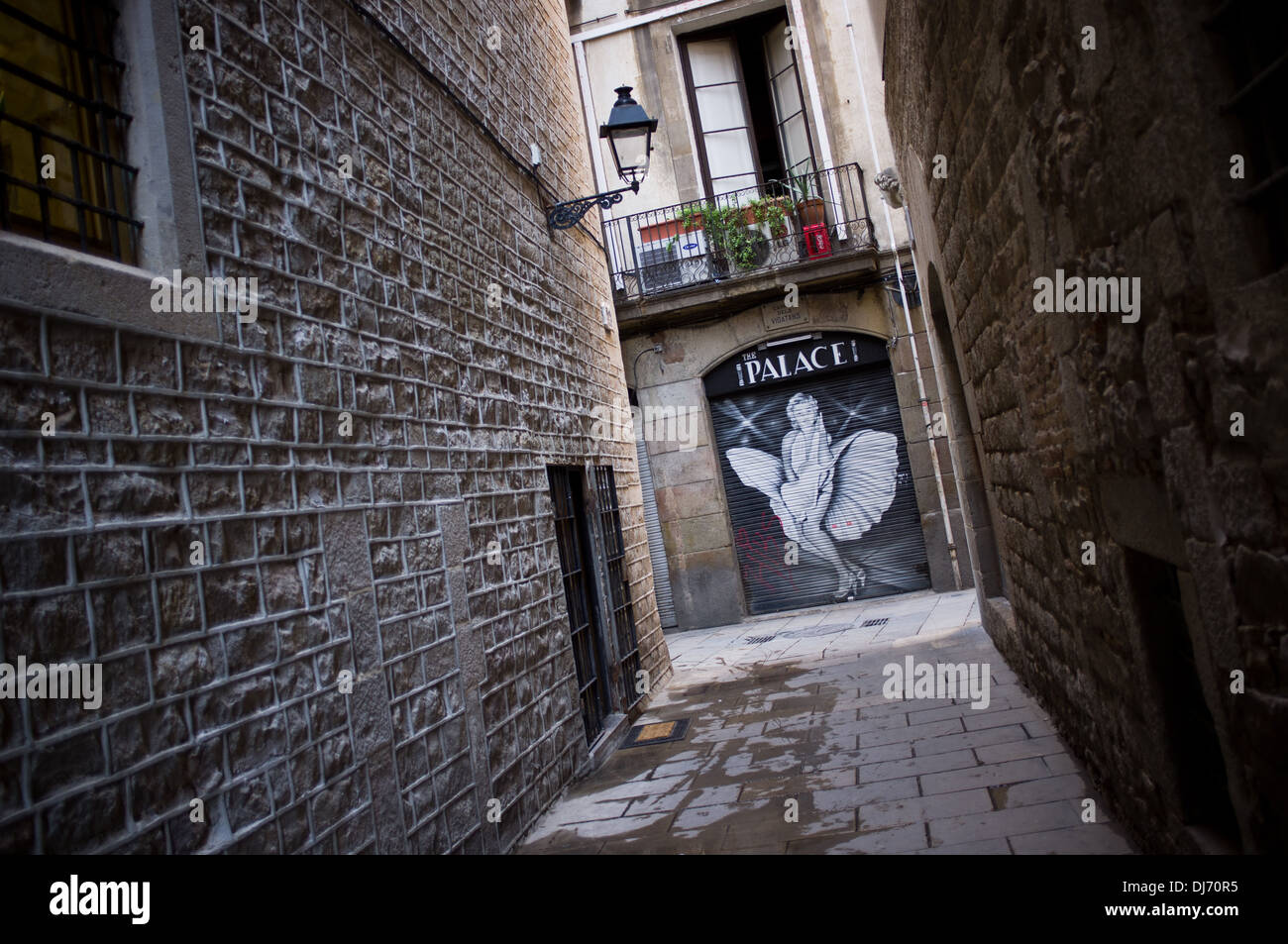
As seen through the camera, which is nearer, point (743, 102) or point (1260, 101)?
point (1260, 101)

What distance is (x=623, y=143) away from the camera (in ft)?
24.1

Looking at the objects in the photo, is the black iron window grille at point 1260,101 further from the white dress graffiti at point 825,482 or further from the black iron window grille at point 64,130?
the white dress graffiti at point 825,482

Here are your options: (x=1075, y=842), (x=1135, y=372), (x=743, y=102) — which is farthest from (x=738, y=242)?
(x=1135, y=372)

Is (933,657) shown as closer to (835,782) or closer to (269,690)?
(835,782)

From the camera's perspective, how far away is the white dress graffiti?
1259cm

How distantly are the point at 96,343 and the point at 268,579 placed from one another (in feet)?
3.22

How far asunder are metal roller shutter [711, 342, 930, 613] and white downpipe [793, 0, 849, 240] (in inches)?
83.5

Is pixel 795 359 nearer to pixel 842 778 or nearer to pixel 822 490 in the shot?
pixel 822 490

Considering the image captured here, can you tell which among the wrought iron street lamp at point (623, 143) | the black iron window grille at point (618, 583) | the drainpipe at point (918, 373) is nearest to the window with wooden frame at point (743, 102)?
the drainpipe at point (918, 373)

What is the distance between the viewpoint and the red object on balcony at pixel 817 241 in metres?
12.5

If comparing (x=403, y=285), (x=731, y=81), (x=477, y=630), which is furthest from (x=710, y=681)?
(x=731, y=81)

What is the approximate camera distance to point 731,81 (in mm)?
13766

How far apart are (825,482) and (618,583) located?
5.53 m
